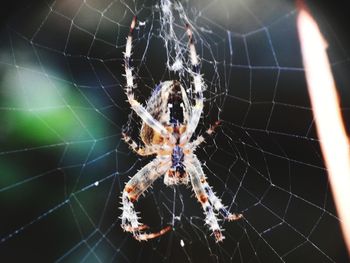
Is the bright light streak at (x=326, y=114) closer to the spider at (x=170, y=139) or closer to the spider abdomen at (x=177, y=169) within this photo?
the spider at (x=170, y=139)

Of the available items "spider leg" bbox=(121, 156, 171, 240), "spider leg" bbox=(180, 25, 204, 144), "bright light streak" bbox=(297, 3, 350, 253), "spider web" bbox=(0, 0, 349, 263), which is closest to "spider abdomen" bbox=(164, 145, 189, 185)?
"spider leg" bbox=(121, 156, 171, 240)

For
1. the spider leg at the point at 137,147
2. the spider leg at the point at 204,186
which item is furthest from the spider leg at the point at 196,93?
the spider leg at the point at 204,186

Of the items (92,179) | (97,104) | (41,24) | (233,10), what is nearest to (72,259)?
(92,179)

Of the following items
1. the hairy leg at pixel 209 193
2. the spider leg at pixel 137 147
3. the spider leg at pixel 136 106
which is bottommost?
the hairy leg at pixel 209 193

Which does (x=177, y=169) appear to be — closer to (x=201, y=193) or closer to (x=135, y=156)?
(x=201, y=193)

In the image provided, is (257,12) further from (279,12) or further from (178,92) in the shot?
(178,92)
